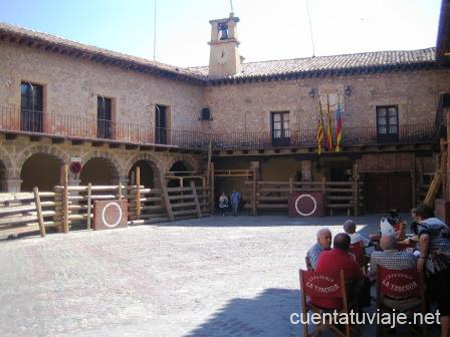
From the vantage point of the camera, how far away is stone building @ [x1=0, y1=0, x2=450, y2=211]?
20.3 meters

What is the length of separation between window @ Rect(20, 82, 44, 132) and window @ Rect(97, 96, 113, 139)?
3.00 metres

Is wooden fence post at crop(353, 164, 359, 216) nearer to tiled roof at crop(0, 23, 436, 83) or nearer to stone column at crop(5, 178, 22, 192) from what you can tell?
tiled roof at crop(0, 23, 436, 83)

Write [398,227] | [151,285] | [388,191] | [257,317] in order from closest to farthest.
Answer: [257,317], [151,285], [398,227], [388,191]

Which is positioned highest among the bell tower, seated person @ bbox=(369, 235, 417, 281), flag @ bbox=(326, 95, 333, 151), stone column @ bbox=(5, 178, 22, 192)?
the bell tower

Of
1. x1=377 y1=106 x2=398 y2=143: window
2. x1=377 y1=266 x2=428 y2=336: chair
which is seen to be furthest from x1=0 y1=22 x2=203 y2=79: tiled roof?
x1=377 y1=266 x2=428 y2=336: chair

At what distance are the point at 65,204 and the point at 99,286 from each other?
→ 924 centimetres

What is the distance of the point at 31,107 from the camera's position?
20.4 meters

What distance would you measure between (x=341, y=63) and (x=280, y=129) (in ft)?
16.2

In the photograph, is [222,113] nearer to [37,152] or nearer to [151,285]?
[37,152]

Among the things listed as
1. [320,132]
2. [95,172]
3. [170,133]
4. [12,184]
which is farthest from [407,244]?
[95,172]

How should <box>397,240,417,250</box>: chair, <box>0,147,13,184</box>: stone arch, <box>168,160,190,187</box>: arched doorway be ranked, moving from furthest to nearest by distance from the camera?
<box>168,160,190,187</box>: arched doorway → <box>0,147,13,184</box>: stone arch → <box>397,240,417,250</box>: chair

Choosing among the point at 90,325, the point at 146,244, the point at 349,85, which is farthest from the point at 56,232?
the point at 349,85

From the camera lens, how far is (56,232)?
58.0ft

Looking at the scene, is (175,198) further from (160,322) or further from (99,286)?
(160,322)
